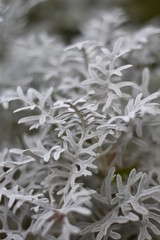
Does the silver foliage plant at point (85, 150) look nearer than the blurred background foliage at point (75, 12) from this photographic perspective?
Yes

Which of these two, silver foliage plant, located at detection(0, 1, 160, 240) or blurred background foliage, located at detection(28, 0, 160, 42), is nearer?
silver foliage plant, located at detection(0, 1, 160, 240)

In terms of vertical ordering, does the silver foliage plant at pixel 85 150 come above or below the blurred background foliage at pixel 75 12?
below

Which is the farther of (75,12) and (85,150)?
(75,12)

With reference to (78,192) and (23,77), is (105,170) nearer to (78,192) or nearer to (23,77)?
(78,192)

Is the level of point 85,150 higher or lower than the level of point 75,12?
lower

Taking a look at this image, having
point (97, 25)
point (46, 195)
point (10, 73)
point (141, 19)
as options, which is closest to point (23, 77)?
point (10, 73)

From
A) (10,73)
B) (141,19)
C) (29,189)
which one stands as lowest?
(29,189)

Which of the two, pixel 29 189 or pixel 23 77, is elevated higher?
pixel 23 77

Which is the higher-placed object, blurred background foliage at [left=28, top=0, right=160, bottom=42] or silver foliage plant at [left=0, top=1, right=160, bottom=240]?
blurred background foliage at [left=28, top=0, right=160, bottom=42]
